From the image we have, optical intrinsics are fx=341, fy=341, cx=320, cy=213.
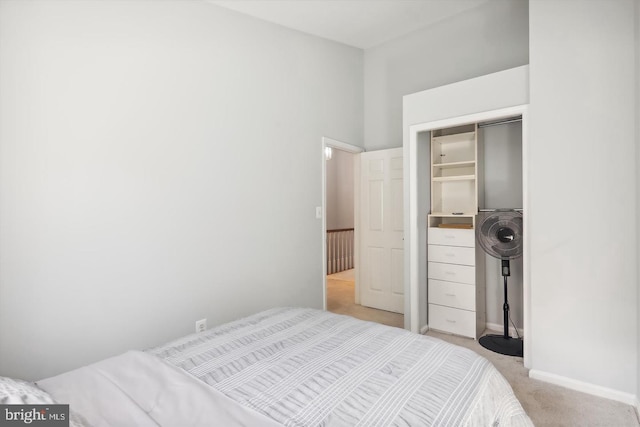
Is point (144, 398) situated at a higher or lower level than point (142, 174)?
lower

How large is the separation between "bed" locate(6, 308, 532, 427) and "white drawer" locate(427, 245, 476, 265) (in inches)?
69.0

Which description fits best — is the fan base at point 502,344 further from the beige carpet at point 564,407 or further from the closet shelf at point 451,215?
the closet shelf at point 451,215

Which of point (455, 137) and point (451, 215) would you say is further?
point (455, 137)

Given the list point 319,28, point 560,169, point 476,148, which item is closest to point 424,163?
point 476,148

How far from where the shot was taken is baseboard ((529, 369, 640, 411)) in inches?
85.3

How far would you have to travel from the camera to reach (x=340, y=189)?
765 cm

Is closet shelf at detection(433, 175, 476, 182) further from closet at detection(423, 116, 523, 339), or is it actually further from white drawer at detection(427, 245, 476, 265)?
white drawer at detection(427, 245, 476, 265)

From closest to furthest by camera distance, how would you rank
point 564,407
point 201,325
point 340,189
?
point 564,407
point 201,325
point 340,189

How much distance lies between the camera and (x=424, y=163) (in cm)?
349

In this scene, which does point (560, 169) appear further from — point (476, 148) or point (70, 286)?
point (70, 286)

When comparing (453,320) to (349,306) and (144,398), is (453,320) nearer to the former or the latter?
(349,306)

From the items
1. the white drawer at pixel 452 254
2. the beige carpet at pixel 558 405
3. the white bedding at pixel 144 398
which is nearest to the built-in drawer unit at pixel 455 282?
the white drawer at pixel 452 254

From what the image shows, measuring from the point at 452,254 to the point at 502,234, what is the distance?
1.71 ft

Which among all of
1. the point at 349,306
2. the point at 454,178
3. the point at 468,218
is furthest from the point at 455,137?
the point at 349,306
